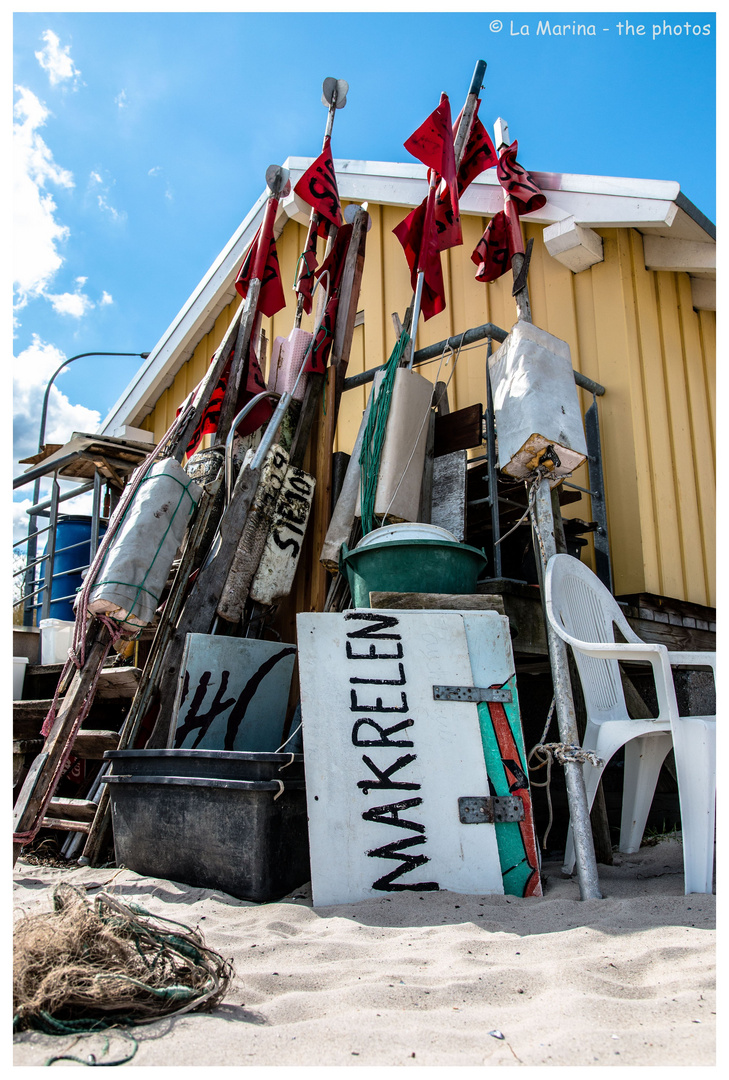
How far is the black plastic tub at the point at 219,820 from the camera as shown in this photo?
257 cm

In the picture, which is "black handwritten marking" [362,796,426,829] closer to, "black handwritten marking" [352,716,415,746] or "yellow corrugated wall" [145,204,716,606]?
"black handwritten marking" [352,716,415,746]

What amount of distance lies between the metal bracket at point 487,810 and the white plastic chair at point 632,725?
0.42 meters

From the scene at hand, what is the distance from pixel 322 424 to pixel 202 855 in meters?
2.71

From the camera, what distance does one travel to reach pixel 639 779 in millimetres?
3102

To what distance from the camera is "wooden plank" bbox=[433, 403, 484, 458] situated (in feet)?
14.0

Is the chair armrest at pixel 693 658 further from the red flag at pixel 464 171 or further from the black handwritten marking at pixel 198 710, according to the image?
the red flag at pixel 464 171

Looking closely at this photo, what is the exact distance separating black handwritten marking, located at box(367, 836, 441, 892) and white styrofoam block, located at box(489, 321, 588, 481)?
1.55m

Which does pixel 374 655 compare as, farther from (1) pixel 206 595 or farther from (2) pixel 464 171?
(2) pixel 464 171

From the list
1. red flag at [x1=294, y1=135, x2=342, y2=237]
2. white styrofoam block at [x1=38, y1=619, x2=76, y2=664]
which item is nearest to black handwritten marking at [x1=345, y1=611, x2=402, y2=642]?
red flag at [x1=294, y1=135, x2=342, y2=237]

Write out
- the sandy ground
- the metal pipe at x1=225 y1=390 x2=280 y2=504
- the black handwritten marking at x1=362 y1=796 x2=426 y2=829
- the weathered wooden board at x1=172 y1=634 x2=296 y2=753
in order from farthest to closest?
the metal pipe at x1=225 y1=390 x2=280 y2=504
the weathered wooden board at x1=172 y1=634 x2=296 y2=753
the black handwritten marking at x1=362 y1=796 x2=426 y2=829
the sandy ground

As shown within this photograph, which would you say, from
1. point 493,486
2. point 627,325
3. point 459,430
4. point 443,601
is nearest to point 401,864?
point 443,601

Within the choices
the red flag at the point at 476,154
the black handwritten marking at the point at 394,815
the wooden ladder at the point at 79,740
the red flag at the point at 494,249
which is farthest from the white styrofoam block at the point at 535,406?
the wooden ladder at the point at 79,740

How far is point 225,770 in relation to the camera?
269 centimetres
